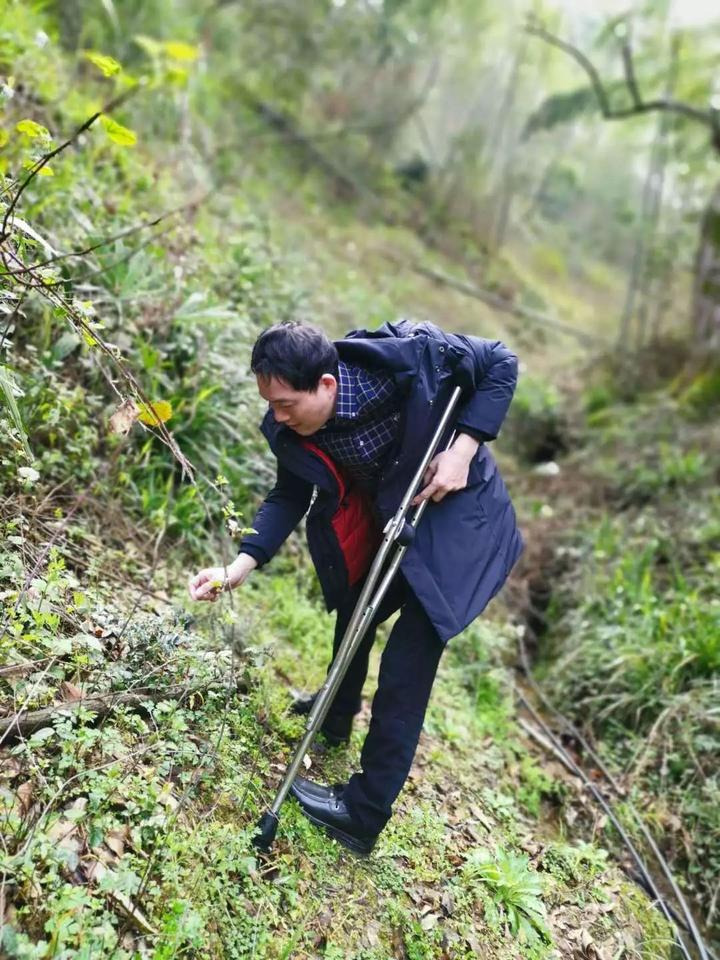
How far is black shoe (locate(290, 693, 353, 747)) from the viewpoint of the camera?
11.2 feet

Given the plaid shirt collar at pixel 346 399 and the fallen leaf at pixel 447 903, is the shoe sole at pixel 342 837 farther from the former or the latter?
the plaid shirt collar at pixel 346 399

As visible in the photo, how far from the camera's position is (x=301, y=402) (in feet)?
8.29

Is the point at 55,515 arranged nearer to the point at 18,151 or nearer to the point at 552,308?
the point at 18,151

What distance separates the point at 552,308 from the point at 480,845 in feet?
68.5

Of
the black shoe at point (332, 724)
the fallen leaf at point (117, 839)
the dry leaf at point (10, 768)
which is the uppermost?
the black shoe at point (332, 724)

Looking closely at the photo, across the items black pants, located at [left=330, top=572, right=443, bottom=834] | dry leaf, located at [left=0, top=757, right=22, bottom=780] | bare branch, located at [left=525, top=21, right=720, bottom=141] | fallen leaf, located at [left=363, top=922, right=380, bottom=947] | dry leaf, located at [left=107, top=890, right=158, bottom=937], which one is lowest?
fallen leaf, located at [left=363, top=922, right=380, bottom=947]

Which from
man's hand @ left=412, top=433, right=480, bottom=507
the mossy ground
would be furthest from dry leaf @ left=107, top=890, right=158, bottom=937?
man's hand @ left=412, top=433, right=480, bottom=507

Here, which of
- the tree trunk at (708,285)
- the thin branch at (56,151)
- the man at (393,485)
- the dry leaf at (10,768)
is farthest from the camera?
the tree trunk at (708,285)

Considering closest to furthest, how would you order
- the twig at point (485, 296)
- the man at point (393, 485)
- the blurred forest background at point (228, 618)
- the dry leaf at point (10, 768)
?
the dry leaf at point (10, 768)
the blurred forest background at point (228, 618)
the man at point (393, 485)
the twig at point (485, 296)

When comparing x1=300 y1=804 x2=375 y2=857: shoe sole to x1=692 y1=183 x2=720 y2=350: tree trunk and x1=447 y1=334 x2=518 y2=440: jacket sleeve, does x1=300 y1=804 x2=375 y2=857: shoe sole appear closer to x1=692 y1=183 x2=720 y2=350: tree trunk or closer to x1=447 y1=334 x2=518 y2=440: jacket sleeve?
x1=447 y1=334 x2=518 y2=440: jacket sleeve

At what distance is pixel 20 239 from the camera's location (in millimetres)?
2748

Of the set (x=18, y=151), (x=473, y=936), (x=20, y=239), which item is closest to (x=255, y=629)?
(x=473, y=936)

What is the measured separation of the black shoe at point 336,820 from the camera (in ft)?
9.39

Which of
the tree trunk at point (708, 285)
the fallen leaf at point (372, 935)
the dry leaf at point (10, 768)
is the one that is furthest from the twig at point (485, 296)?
the dry leaf at point (10, 768)
